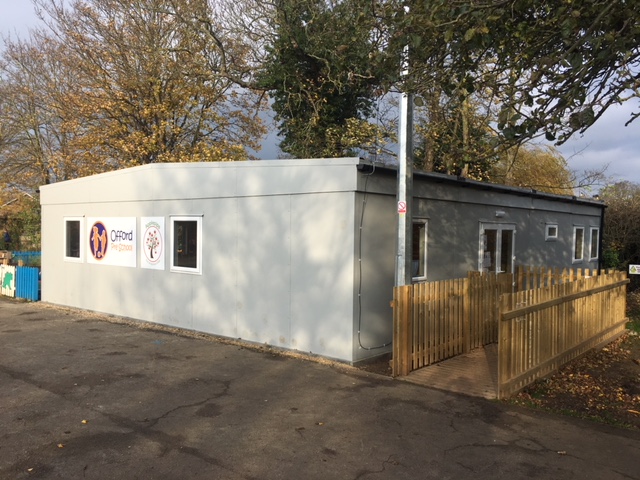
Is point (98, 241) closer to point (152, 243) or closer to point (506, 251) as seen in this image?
point (152, 243)

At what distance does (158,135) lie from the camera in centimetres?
1970

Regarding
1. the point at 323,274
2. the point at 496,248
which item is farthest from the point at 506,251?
the point at 323,274

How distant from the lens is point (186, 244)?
423 inches

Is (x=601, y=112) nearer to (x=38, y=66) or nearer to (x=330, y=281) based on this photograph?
(x=330, y=281)

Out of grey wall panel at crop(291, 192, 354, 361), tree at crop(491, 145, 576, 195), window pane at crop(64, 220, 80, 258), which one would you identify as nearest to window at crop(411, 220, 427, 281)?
grey wall panel at crop(291, 192, 354, 361)

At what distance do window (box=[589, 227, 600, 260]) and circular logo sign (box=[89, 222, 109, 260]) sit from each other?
14.5m

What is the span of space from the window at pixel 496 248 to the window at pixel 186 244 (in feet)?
19.1

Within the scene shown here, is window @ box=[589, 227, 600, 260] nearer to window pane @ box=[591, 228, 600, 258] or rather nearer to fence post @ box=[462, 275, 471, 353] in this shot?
window pane @ box=[591, 228, 600, 258]

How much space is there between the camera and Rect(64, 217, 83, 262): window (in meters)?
13.5

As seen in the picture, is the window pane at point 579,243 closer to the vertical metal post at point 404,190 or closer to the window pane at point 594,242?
the window pane at point 594,242

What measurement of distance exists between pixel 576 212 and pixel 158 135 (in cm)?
1461

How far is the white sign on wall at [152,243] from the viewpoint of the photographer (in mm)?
11035

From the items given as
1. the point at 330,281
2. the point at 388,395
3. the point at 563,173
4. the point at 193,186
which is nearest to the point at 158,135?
the point at 193,186

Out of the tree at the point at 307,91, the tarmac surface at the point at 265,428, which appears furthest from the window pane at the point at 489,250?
the tree at the point at 307,91
